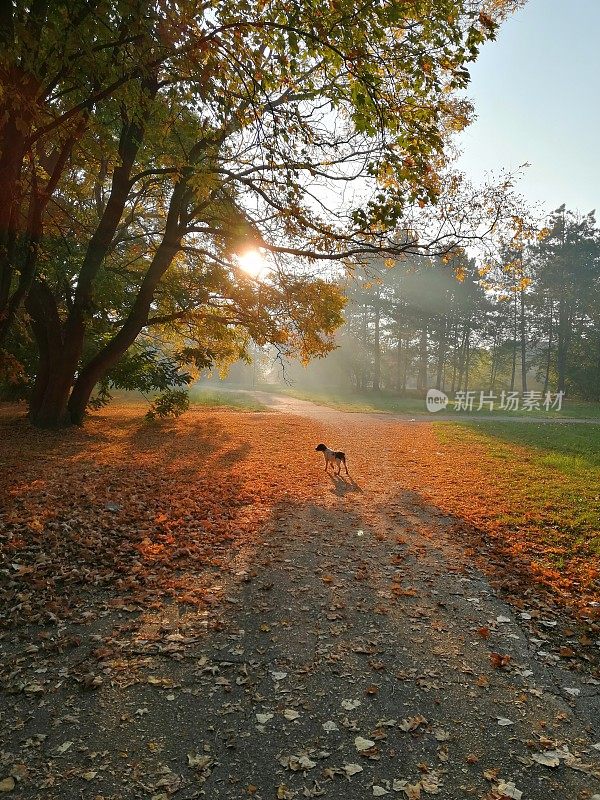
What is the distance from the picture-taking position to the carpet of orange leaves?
530 cm

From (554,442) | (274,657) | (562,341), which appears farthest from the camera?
(562,341)

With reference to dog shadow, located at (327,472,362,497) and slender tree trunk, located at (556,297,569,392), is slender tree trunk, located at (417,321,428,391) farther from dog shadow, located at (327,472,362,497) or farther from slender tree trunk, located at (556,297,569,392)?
dog shadow, located at (327,472,362,497)

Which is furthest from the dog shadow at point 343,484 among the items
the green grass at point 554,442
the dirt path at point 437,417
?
the dirt path at point 437,417

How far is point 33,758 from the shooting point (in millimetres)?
2904

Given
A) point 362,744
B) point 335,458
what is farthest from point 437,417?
point 362,744

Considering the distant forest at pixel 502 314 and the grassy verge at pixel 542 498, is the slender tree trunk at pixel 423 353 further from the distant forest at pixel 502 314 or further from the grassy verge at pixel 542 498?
the grassy verge at pixel 542 498

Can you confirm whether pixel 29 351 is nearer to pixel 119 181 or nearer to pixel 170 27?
pixel 119 181

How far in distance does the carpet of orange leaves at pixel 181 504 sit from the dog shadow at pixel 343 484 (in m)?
0.11

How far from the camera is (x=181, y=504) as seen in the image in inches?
320

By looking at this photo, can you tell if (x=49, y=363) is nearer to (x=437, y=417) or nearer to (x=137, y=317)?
(x=137, y=317)

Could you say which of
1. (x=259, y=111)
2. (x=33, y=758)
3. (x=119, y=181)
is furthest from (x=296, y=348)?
(x=33, y=758)

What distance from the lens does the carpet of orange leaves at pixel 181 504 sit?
5.30 metres

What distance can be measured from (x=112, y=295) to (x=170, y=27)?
31.5ft

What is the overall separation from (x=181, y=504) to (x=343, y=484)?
3737mm
